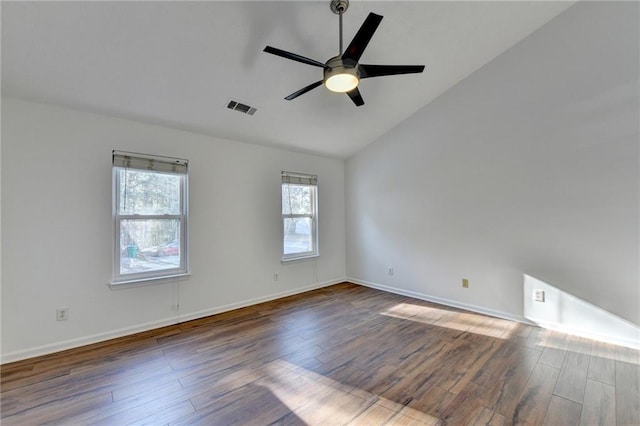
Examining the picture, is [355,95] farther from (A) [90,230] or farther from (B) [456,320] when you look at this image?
(A) [90,230]

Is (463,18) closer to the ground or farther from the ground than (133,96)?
farther from the ground

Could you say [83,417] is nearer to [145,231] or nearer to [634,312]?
[145,231]

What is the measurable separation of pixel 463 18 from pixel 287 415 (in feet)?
12.7

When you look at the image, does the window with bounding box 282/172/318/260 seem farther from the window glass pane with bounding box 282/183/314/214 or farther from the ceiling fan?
the ceiling fan

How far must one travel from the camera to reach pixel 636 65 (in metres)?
2.71

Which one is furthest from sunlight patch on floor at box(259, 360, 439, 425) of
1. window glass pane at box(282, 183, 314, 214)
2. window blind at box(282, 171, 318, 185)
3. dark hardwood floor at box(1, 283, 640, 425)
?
window blind at box(282, 171, 318, 185)

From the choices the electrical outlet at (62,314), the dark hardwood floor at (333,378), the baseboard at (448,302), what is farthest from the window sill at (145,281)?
the baseboard at (448,302)

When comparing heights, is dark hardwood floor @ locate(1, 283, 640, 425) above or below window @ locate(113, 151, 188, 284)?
below

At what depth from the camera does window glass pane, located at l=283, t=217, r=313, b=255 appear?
15.4 feet

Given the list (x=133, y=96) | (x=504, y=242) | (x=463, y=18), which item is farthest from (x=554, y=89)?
(x=133, y=96)

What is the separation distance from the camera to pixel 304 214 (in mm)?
4961

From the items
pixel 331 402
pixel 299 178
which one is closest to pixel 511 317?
pixel 331 402

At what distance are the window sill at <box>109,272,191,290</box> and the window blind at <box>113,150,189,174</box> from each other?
Result: 50.9 inches

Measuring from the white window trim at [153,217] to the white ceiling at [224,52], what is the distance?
0.46 meters
